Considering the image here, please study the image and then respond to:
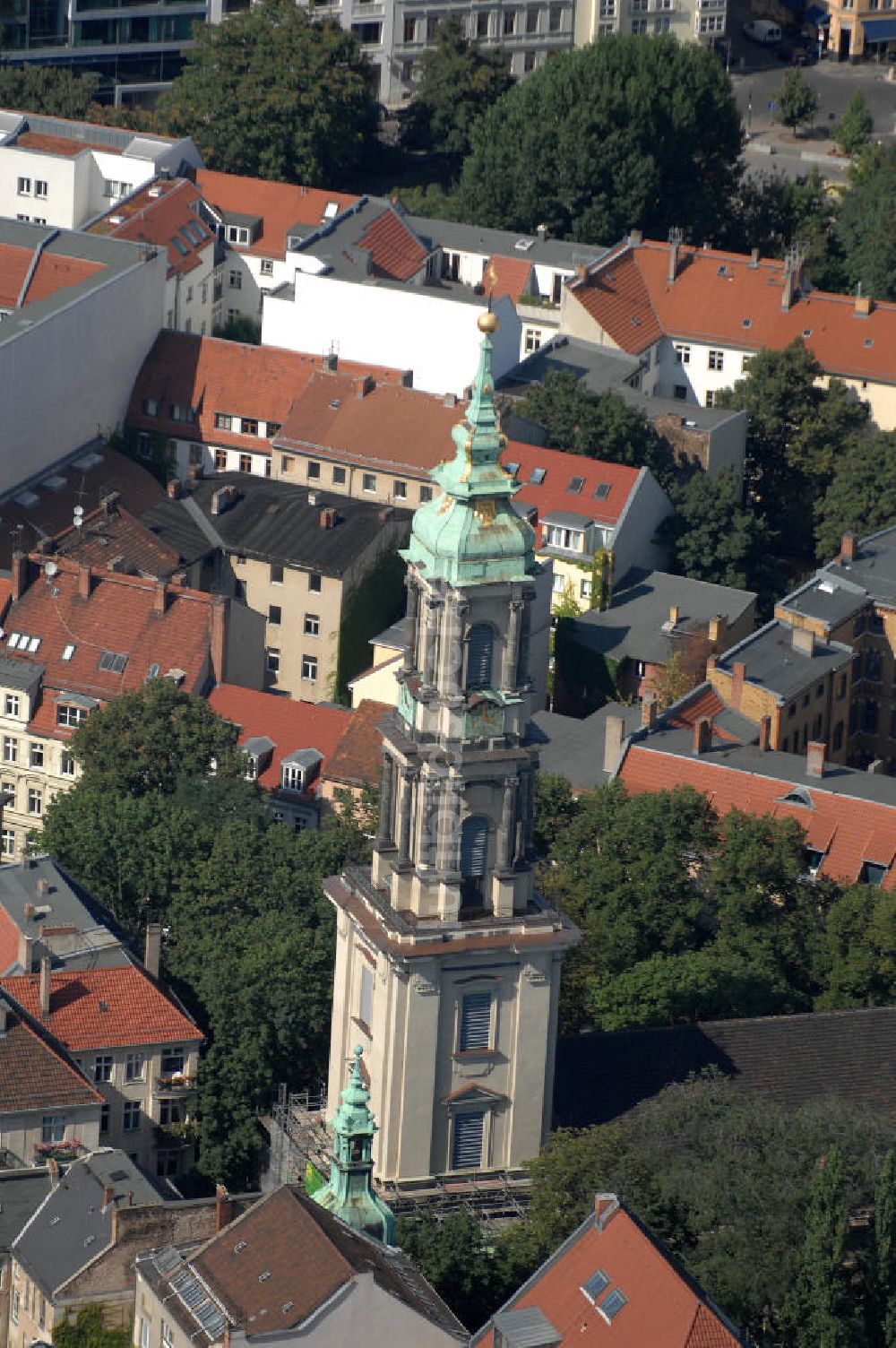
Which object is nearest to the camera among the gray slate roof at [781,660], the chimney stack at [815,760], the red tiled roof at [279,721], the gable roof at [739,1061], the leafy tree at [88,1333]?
the leafy tree at [88,1333]

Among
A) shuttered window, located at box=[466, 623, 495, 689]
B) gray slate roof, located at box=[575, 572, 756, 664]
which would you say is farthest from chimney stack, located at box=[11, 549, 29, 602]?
shuttered window, located at box=[466, 623, 495, 689]

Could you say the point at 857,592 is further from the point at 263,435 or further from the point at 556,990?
the point at 556,990

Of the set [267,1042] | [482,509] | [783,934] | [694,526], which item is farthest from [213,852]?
[694,526]

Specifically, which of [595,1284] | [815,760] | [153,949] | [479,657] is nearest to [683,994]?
[153,949]

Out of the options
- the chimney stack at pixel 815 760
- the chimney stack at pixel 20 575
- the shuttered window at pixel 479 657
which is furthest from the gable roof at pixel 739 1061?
the chimney stack at pixel 20 575

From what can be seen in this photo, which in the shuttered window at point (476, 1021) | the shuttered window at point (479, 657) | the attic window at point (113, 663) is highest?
the shuttered window at point (479, 657)

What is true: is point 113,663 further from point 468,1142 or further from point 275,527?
point 468,1142

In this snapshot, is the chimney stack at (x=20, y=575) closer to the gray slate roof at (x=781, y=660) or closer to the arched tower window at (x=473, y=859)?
the gray slate roof at (x=781, y=660)
